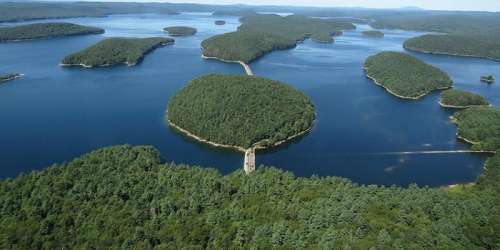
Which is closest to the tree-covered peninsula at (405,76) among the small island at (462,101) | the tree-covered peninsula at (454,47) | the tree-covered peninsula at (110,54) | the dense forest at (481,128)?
the small island at (462,101)

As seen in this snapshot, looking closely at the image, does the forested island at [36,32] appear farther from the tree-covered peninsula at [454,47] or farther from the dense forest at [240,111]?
the tree-covered peninsula at [454,47]

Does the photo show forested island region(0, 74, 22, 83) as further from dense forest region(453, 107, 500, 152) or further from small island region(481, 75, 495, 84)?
small island region(481, 75, 495, 84)

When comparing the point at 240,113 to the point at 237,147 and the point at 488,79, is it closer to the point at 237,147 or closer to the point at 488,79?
the point at 237,147

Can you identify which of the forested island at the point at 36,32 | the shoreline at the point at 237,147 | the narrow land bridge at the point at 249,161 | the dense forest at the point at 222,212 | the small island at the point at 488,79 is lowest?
the narrow land bridge at the point at 249,161

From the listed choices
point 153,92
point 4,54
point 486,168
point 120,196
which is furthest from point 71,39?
point 486,168

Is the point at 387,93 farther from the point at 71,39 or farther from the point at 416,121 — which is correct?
the point at 71,39

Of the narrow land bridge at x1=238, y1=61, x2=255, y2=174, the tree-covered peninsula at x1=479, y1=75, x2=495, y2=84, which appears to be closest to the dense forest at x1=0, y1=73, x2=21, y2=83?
the narrow land bridge at x1=238, y1=61, x2=255, y2=174

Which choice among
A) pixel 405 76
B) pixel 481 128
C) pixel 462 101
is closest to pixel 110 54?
pixel 405 76
